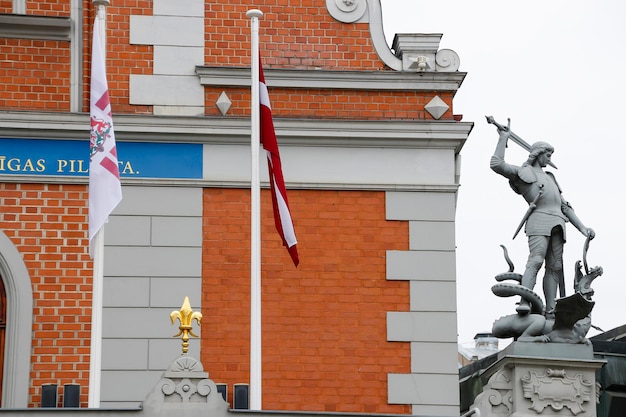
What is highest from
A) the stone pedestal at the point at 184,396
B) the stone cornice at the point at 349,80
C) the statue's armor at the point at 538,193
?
the stone cornice at the point at 349,80

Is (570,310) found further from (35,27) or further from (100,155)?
(35,27)

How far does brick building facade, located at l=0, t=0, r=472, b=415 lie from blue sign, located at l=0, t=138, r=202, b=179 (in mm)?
22

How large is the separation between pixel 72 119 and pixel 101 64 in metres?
1.35

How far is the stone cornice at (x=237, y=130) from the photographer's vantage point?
741 inches

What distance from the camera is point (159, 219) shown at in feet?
61.9

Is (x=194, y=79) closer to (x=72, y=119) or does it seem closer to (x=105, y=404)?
(x=72, y=119)

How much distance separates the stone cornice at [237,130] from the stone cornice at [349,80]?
456 mm

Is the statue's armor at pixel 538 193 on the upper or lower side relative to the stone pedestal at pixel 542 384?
upper

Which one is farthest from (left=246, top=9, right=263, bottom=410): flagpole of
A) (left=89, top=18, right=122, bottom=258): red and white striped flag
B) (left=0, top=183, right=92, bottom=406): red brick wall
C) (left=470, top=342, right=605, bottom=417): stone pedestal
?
(left=470, top=342, right=605, bottom=417): stone pedestal

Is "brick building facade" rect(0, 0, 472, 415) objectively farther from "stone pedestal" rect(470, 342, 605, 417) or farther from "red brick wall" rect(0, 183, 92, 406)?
"stone pedestal" rect(470, 342, 605, 417)

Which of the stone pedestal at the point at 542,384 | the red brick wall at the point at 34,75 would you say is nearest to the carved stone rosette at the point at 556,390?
the stone pedestal at the point at 542,384

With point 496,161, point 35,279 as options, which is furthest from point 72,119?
point 496,161

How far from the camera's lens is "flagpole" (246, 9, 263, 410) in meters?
17.0

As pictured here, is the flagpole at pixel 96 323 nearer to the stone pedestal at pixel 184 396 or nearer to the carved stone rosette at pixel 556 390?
the stone pedestal at pixel 184 396
